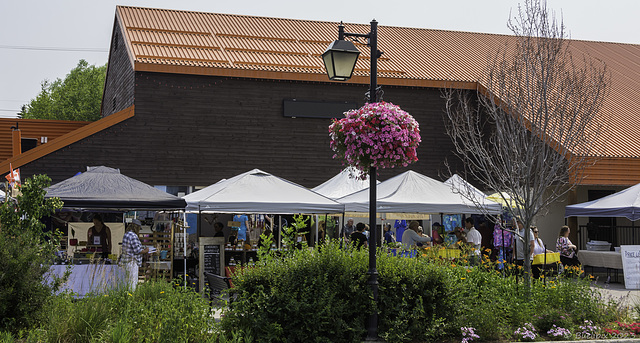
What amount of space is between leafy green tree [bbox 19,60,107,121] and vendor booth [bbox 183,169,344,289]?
44193 mm

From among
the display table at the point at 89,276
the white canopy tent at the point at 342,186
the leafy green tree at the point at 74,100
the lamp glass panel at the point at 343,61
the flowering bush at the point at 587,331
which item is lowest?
the flowering bush at the point at 587,331

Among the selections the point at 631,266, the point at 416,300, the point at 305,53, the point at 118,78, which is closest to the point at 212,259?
the point at 416,300

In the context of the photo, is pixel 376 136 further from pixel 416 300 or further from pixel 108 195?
pixel 108 195

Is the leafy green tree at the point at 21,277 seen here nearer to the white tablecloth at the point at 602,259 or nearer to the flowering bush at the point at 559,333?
the flowering bush at the point at 559,333

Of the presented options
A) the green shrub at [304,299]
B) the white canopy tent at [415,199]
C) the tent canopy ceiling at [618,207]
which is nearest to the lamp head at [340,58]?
the green shrub at [304,299]

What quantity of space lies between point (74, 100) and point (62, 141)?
123 ft

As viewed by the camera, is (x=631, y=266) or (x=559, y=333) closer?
(x=559, y=333)

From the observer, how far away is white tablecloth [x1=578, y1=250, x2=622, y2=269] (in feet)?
59.5

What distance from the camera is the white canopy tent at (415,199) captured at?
14711mm

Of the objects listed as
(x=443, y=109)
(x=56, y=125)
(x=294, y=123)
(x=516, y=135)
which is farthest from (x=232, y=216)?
(x=516, y=135)

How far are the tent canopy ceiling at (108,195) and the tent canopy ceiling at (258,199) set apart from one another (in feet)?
2.91

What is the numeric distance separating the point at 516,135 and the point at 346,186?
743 centimetres

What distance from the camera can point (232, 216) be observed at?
24359 mm

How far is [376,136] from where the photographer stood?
30.5ft
